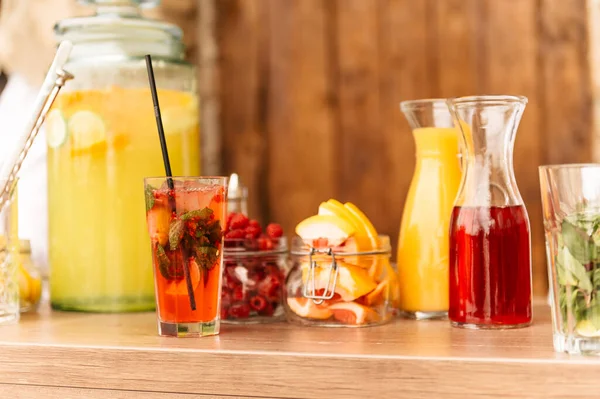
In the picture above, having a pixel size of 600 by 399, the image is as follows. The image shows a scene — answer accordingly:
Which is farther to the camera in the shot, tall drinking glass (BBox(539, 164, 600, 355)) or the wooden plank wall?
the wooden plank wall

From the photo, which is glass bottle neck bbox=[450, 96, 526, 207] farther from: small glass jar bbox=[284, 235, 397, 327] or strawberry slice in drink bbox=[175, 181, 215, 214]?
strawberry slice in drink bbox=[175, 181, 215, 214]

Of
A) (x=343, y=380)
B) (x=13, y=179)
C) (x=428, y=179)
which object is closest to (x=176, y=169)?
(x=13, y=179)

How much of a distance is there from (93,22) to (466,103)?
0.60 meters

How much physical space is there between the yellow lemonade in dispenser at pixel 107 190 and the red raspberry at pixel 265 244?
0.23 meters

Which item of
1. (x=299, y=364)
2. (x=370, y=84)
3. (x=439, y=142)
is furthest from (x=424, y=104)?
(x=370, y=84)

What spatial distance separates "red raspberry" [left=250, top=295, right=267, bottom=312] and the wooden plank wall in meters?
0.68

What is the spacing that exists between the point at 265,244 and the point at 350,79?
0.74 metres

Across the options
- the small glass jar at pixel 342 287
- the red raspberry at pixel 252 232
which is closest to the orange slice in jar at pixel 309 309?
the small glass jar at pixel 342 287

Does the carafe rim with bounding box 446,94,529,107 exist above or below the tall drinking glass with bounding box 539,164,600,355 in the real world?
above

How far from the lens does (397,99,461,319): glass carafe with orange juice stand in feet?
3.38

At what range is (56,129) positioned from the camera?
1211 mm

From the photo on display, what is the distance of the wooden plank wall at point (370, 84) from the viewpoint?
1608mm

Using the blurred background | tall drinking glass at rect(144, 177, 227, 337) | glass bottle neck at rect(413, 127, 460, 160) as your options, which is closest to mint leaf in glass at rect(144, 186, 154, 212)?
tall drinking glass at rect(144, 177, 227, 337)

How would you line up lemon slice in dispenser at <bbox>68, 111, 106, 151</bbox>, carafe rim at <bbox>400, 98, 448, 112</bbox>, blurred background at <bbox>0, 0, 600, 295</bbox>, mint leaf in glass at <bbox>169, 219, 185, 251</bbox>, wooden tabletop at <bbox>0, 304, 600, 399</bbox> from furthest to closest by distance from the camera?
blurred background at <bbox>0, 0, 600, 295</bbox> → lemon slice in dispenser at <bbox>68, 111, 106, 151</bbox> → carafe rim at <bbox>400, 98, 448, 112</bbox> → mint leaf in glass at <bbox>169, 219, 185, 251</bbox> → wooden tabletop at <bbox>0, 304, 600, 399</bbox>
